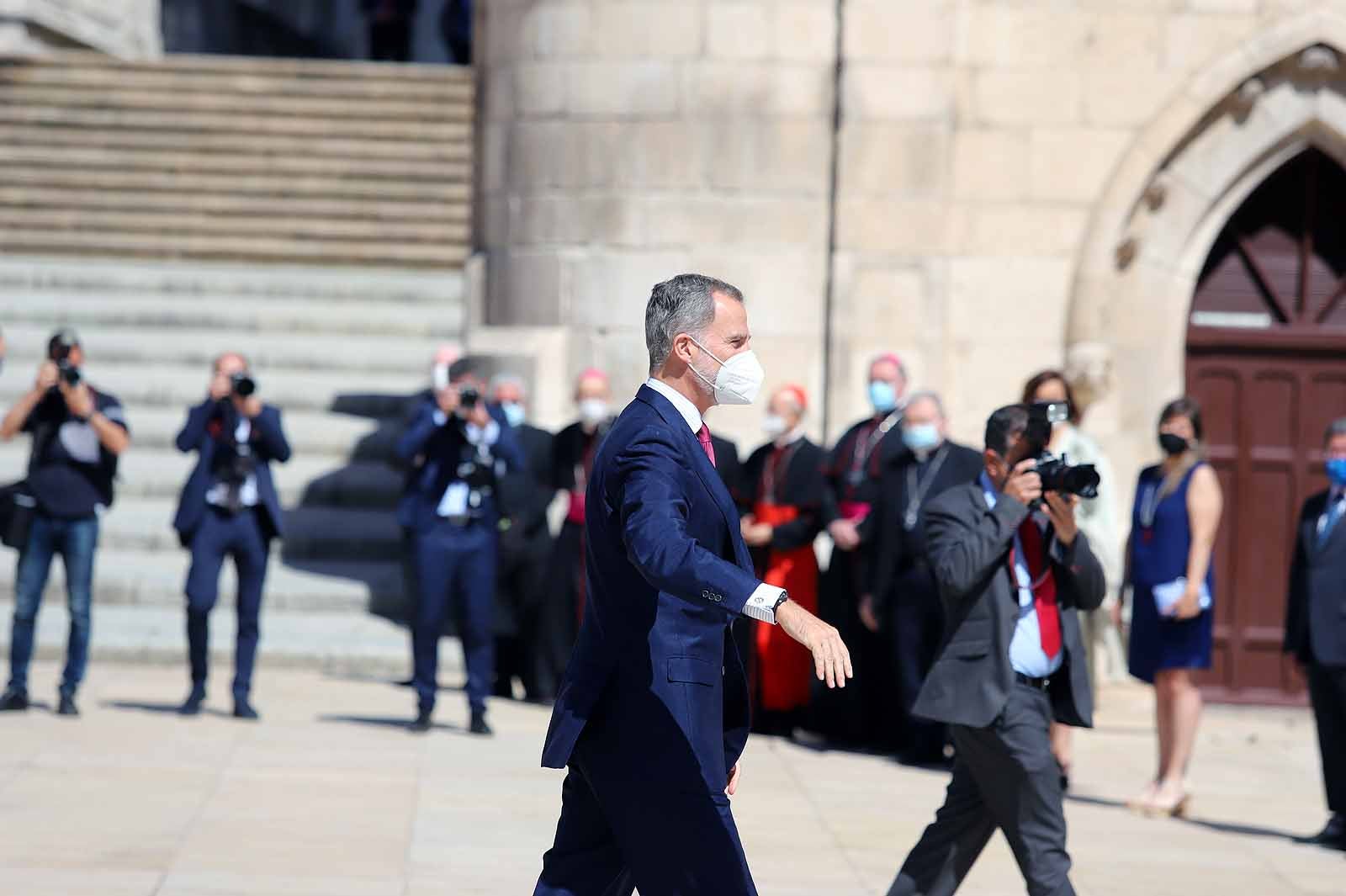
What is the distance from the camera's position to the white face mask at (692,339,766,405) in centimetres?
464

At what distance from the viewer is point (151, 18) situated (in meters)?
19.8

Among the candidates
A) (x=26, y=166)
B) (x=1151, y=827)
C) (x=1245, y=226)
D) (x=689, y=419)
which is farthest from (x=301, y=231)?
(x=689, y=419)

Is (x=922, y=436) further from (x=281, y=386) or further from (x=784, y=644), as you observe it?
(x=281, y=386)

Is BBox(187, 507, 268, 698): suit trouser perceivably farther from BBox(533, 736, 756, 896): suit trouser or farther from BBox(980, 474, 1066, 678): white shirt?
BBox(533, 736, 756, 896): suit trouser

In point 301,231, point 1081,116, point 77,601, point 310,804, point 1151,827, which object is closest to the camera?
point 310,804

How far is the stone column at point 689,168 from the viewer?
1269cm

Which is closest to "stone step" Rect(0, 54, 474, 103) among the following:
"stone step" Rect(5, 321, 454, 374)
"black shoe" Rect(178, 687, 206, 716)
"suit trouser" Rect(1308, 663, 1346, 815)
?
"stone step" Rect(5, 321, 454, 374)

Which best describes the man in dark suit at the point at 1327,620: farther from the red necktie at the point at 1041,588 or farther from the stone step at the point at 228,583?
the stone step at the point at 228,583

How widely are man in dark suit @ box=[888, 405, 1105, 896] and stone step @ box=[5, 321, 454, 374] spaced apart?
27.3 feet

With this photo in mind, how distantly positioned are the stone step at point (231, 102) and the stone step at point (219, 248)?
1.23 m

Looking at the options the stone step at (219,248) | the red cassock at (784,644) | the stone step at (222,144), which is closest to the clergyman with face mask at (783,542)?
the red cassock at (784,644)

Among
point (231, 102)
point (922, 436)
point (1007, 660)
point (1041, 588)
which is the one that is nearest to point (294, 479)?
point (231, 102)

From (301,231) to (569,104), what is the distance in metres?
3.40

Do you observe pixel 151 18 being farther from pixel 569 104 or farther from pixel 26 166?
pixel 569 104
